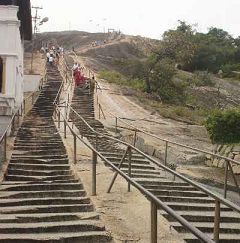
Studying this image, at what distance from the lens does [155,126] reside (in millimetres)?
24234

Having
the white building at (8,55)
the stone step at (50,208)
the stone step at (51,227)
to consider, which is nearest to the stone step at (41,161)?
the stone step at (50,208)

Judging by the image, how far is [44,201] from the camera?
9211mm

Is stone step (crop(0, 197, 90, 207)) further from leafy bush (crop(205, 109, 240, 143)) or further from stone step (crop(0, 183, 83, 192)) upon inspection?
leafy bush (crop(205, 109, 240, 143))

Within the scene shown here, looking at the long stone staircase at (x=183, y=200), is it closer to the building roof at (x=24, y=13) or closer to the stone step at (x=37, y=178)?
the stone step at (x=37, y=178)

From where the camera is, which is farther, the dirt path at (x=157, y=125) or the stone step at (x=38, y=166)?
the dirt path at (x=157, y=125)

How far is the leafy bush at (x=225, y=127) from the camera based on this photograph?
828 inches

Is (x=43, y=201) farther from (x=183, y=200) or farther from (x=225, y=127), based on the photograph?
(x=225, y=127)

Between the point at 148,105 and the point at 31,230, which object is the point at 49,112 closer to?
the point at 148,105

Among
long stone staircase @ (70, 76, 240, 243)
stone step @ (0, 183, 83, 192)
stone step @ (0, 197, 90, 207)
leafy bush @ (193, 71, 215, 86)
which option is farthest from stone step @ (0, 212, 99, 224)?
leafy bush @ (193, 71, 215, 86)

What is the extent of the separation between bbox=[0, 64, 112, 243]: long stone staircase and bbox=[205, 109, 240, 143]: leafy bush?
7738mm

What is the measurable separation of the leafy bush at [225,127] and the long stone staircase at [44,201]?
25.4 ft

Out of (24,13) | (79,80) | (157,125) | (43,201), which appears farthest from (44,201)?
(79,80)

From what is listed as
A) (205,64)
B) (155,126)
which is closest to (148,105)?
(155,126)

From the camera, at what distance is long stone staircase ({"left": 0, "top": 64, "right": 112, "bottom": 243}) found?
24.5ft
